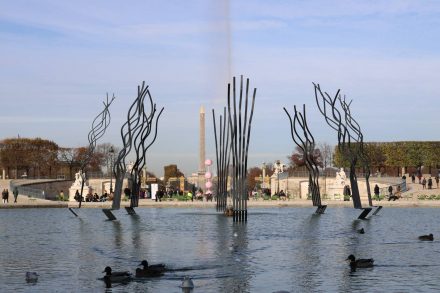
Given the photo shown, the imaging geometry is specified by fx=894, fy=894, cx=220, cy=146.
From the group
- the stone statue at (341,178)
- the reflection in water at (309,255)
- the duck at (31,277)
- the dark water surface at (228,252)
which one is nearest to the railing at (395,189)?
the stone statue at (341,178)

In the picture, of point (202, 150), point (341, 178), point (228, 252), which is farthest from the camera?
point (202, 150)

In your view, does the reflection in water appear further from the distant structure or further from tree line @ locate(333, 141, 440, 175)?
tree line @ locate(333, 141, 440, 175)

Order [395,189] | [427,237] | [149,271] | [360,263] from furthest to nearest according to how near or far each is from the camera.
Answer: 1. [395,189]
2. [427,237]
3. [360,263]
4. [149,271]

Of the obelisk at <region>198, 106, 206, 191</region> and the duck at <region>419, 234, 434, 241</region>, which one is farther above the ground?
the obelisk at <region>198, 106, 206, 191</region>

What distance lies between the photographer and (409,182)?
3442 inches

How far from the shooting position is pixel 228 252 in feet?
90.0

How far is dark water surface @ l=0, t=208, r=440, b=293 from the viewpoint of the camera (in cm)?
2031

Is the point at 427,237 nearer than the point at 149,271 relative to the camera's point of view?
No

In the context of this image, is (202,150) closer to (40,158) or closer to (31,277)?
(40,158)

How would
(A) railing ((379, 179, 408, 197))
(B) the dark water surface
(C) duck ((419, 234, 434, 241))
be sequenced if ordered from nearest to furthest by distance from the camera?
(B) the dark water surface → (C) duck ((419, 234, 434, 241)) → (A) railing ((379, 179, 408, 197))

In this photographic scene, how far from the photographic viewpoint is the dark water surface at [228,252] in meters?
20.3

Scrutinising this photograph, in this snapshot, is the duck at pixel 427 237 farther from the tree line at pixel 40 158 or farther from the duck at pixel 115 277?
the tree line at pixel 40 158

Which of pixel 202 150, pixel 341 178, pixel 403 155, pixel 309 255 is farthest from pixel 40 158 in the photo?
pixel 309 255

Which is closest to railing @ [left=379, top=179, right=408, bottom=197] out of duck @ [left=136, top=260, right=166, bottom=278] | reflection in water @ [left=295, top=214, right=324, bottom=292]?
reflection in water @ [left=295, top=214, right=324, bottom=292]
